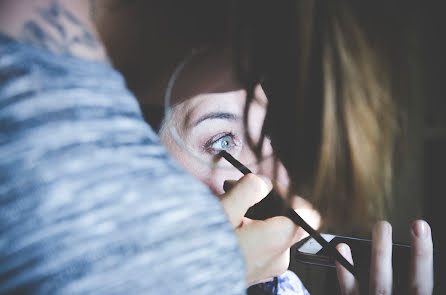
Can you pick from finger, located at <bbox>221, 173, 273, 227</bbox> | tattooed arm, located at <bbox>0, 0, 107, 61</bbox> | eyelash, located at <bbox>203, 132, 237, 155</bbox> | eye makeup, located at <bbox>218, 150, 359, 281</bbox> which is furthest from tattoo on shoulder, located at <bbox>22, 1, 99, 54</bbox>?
eyelash, located at <bbox>203, 132, 237, 155</bbox>

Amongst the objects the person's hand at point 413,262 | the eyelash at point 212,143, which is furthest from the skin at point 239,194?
the eyelash at point 212,143

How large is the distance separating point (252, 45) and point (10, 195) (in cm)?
30

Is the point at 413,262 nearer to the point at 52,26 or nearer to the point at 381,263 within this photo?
the point at 381,263

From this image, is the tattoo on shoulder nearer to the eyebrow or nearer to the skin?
the skin

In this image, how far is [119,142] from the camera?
0.56ft

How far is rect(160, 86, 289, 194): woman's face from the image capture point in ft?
1.79

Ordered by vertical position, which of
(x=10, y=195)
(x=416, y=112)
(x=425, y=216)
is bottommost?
(x=425, y=216)

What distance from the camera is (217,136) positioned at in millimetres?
587

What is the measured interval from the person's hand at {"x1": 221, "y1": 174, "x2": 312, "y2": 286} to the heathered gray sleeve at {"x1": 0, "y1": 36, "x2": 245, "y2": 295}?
0.37 ft

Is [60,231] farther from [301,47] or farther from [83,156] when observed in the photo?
[301,47]

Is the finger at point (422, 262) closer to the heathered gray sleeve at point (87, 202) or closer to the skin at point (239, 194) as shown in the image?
the skin at point (239, 194)

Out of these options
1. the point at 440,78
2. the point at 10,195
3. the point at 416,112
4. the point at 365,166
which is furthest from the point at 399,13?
the point at 10,195

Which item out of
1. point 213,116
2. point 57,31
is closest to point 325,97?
point 213,116

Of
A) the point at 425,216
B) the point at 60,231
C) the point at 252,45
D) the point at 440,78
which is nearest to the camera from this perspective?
the point at 60,231
